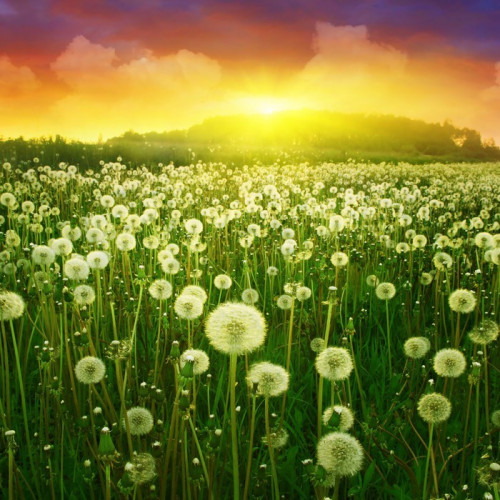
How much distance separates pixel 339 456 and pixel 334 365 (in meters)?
0.43

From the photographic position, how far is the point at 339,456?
161 cm

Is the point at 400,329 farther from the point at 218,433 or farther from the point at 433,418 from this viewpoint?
the point at 218,433

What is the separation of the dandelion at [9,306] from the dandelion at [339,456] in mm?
1460

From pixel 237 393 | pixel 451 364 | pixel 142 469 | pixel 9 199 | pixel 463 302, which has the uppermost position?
pixel 9 199

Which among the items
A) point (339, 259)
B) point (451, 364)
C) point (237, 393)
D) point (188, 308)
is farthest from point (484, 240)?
point (188, 308)

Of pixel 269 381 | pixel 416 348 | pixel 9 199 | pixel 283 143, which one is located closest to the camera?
pixel 269 381

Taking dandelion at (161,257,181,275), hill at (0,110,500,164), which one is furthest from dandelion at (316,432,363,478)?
hill at (0,110,500,164)

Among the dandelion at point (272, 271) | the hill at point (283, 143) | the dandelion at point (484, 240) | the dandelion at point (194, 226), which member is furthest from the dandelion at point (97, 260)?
the hill at point (283, 143)

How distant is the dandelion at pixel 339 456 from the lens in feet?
5.27

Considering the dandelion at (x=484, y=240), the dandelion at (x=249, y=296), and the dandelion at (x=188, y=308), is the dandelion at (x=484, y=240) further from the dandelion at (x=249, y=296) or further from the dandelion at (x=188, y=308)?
the dandelion at (x=188, y=308)

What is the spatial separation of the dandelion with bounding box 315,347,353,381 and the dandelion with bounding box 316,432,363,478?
1.12 feet

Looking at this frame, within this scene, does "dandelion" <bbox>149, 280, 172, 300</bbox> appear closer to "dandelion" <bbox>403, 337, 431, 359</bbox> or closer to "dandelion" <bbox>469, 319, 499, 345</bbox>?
"dandelion" <bbox>403, 337, 431, 359</bbox>

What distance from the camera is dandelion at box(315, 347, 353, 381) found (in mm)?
1972

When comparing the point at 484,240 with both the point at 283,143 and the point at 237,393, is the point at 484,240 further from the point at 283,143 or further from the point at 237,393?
the point at 283,143
